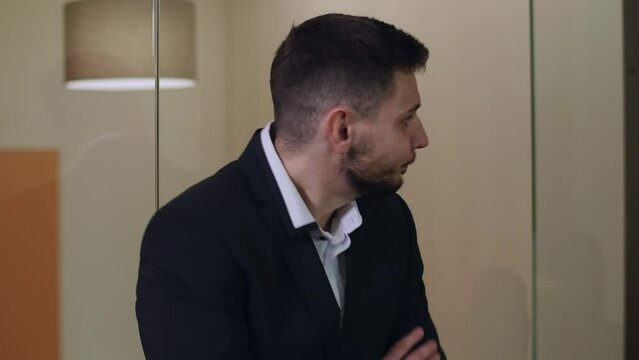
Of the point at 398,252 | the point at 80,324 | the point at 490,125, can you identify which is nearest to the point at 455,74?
the point at 490,125

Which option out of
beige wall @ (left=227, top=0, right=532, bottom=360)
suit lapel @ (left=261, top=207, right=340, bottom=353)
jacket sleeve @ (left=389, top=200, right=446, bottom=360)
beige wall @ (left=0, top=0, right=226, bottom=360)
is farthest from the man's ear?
beige wall @ (left=0, top=0, right=226, bottom=360)

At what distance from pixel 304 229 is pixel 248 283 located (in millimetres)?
105

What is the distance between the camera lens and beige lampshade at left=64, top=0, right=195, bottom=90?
1.29 meters

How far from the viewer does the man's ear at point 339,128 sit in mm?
828

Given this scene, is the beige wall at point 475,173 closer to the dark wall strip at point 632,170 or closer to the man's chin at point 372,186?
the dark wall strip at point 632,170

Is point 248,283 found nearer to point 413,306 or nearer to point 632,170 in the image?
point 413,306

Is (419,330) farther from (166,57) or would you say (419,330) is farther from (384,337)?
(166,57)

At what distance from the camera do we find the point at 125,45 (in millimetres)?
1338

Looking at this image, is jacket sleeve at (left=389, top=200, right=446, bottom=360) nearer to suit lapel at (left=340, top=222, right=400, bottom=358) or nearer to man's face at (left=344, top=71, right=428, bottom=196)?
suit lapel at (left=340, top=222, right=400, bottom=358)

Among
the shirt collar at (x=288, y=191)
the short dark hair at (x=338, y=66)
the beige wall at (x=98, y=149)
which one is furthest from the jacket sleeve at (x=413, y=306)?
the beige wall at (x=98, y=149)

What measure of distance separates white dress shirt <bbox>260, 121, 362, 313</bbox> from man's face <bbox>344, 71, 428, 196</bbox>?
61mm

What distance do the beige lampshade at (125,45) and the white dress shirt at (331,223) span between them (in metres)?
0.58

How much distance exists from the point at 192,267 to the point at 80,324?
683 mm

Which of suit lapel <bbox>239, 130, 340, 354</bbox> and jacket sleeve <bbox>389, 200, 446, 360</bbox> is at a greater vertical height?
suit lapel <bbox>239, 130, 340, 354</bbox>
